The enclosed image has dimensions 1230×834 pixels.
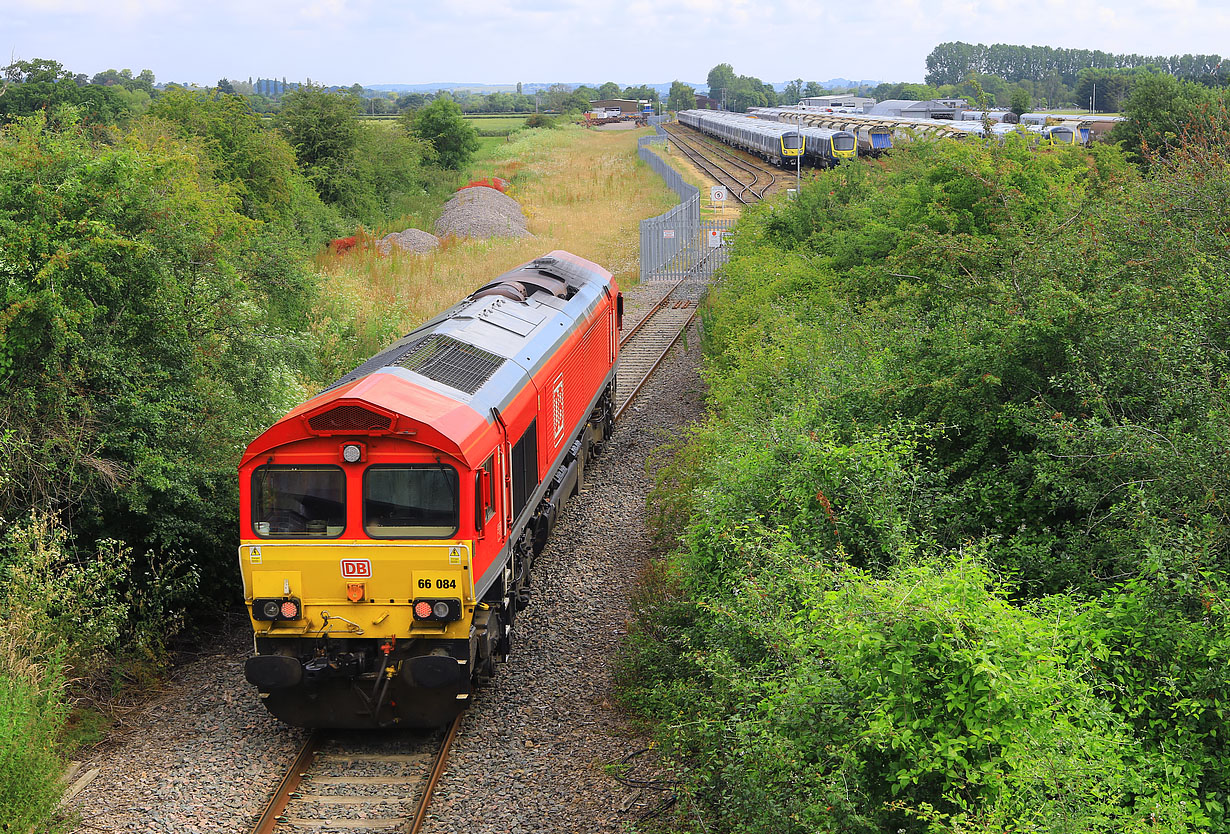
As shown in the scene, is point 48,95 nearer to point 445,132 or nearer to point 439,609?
point 445,132

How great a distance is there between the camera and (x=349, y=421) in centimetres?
879

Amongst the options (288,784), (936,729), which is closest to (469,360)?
(288,784)

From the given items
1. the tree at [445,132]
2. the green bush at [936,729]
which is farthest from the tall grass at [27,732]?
the tree at [445,132]

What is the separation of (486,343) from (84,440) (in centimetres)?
470

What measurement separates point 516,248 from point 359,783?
3098cm

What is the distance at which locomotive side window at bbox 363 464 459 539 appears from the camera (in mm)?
8805

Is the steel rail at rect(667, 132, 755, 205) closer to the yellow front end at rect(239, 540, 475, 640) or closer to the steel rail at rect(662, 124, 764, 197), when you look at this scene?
the steel rail at rect(662, 124, 764, 197)

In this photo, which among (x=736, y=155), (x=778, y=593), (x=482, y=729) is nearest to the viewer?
(x=778, y=593)

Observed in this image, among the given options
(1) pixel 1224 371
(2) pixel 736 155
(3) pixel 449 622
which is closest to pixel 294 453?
(3) pixel 449 622

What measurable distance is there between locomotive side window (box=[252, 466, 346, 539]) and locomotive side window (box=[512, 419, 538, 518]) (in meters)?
2.32

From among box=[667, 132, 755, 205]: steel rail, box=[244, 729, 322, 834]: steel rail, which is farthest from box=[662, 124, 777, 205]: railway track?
box=[244, 729, 322, 834]: steel rail

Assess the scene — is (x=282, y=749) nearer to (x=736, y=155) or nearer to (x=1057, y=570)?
(x=1057, y=570)

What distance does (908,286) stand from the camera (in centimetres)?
1292

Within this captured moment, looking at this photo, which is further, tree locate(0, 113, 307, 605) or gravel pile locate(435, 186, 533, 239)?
gravel pile locate(435, 186, 533, 239)
